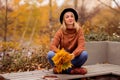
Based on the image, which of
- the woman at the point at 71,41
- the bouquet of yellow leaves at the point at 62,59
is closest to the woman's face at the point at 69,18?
the woman at the point at 71,41

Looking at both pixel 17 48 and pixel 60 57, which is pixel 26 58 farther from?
pixel 60 57

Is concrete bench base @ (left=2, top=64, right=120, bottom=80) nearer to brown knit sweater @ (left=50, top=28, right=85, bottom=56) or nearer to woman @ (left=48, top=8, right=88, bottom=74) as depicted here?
woman @ (left=48, top=8, right=88, bottom=74)

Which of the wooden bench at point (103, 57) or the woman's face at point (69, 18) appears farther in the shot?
the wooden bench at point (103, 57)

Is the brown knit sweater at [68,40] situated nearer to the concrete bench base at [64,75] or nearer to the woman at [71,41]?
the woman at [71,41]

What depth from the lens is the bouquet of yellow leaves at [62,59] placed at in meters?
4.29

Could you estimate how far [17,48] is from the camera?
20.9ft

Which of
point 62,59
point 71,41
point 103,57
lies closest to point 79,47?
point 71,41

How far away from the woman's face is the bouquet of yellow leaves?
0.54m

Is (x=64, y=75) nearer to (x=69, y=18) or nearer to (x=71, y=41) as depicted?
(x=71, y=41)

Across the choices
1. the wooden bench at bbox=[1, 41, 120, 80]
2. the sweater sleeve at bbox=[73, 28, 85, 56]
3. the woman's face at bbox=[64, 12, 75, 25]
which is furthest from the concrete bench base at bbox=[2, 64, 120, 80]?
the woman's face at bbox=[64, 12, 75, 25]

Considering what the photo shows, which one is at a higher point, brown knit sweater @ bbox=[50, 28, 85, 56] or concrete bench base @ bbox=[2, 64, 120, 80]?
brown knit sweater @ bbox=[50, 28, 85, 56]

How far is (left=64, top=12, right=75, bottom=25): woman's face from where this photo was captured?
4.64 m

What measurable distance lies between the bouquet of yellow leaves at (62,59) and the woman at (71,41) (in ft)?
0.69

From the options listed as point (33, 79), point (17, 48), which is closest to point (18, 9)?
point (17, 48)
